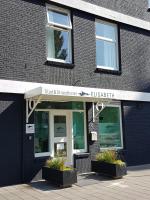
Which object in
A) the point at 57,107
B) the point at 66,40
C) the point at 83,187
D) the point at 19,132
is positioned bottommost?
the point at 83,187

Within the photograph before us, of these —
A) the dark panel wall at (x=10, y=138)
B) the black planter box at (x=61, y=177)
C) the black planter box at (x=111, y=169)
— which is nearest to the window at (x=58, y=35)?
the dark panel wall at (x=10, y=138)

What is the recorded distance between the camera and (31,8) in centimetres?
1132

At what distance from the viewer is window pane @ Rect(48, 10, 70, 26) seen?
12.0 m

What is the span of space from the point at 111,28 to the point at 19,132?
252 inches

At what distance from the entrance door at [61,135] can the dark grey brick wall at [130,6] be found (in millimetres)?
4775

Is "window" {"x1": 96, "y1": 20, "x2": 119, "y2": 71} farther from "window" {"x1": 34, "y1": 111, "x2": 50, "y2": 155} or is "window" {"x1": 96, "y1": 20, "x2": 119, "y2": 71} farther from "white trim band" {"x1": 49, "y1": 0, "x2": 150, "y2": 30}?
"window" {"x1": 34, "y1": 111, "x2": 50, "y2": 155}

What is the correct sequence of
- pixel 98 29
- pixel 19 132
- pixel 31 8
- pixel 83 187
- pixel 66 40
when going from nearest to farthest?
pixel 83 187 < pixel 19 132 < pixel 31 8 < pixel 66 40 < pixel 98 29

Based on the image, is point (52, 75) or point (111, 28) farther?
point (111, 28)

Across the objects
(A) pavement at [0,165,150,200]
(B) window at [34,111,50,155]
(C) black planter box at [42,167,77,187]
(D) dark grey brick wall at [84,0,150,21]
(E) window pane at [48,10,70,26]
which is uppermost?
(D) dark grey brick wall at [84,0,150,21]

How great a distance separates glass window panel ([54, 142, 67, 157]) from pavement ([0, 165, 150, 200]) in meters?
1.09

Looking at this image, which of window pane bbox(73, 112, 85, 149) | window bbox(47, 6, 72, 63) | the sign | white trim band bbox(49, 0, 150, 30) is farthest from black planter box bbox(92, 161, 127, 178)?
white trim band bbox(49, 0, 150, 30)

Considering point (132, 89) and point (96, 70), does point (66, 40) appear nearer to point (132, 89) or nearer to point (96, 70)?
point (96, 70)

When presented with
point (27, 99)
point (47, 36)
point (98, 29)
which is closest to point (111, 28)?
point (98, 29)

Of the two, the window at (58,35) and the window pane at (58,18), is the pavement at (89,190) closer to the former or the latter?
the window at (58,35)
